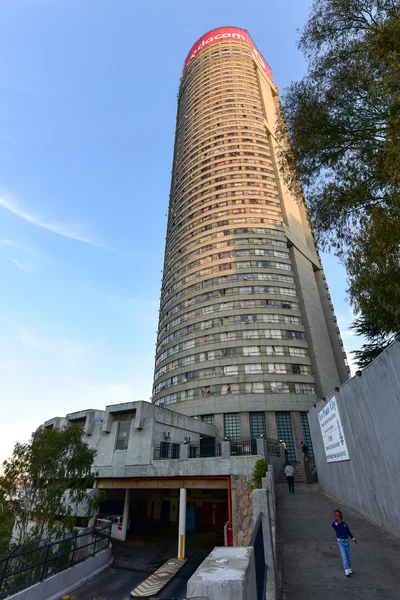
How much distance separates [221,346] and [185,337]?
6.79 meters

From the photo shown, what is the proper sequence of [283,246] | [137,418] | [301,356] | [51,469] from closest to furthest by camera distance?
1. [51,469]
2. [137,418]
3. [301,356]
4. [283,246]

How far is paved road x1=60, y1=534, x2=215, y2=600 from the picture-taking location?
42.8 feet

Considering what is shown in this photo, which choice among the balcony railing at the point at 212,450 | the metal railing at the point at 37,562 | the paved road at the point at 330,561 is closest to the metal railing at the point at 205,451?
the balcony railing at the point at 212,450

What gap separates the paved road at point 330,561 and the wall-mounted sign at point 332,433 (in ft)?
7.97

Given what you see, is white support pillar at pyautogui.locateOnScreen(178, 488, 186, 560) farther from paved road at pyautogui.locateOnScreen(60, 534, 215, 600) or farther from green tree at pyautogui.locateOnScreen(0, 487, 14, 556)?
green tree at pyautogui.locateOnScreen(0, 487, 14, 556)

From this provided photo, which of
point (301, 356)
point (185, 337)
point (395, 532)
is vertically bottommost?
point (395, 532)

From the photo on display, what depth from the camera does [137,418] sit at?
24.6 meters

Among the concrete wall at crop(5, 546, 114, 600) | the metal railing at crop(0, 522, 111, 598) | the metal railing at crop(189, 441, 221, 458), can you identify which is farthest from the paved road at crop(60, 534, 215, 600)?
the metal railing at crop(189, 441, 221, 458)

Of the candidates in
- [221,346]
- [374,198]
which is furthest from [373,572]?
[221,346]

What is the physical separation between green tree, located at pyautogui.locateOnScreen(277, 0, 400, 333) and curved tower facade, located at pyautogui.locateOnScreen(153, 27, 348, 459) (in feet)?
89.7

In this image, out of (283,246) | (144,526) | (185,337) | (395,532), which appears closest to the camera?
(395,532)

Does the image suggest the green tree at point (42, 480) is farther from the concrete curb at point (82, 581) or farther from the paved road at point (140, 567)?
the paved road at point (140, 567)

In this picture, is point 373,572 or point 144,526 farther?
point 144,526

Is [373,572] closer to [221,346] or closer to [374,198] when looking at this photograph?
[374,198]
